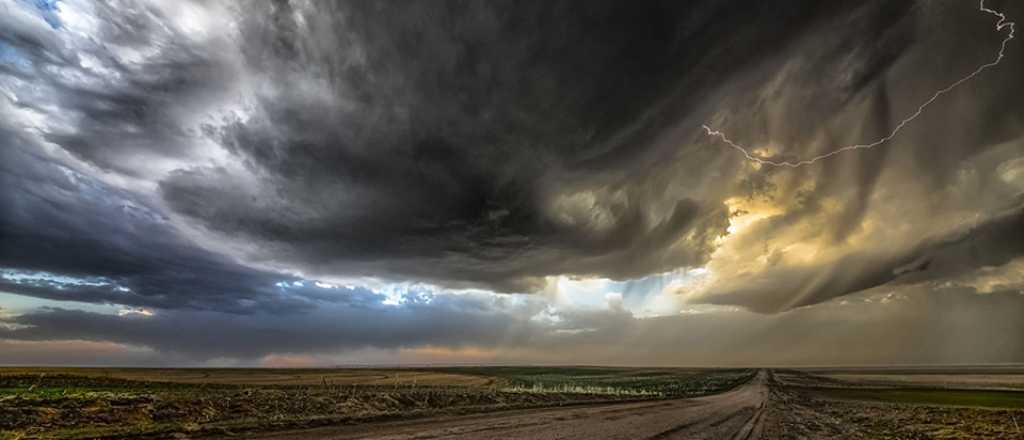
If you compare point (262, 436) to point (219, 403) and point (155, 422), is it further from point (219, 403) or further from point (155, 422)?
point (219, 403)

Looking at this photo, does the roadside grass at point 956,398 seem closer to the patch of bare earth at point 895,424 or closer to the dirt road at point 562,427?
the patch of bare earth at point 895,424

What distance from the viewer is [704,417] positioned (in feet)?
107

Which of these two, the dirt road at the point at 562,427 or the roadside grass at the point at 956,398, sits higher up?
the dirt road at the point at 562,427

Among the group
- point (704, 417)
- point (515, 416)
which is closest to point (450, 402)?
point (515, 416)

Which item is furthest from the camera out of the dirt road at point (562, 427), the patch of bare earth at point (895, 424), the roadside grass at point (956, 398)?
the roadside grass at point (956, 398)

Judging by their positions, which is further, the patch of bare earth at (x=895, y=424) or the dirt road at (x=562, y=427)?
the patch of bare earth at (x=895, y=424)

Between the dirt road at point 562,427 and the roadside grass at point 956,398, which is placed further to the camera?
the roadside grass at point 956,398

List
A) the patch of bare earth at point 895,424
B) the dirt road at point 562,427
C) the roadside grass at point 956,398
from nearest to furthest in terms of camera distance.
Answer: the dirt road at point 562,427
the patch of bare earth at point 895,424
the roadside grass at point 956,398

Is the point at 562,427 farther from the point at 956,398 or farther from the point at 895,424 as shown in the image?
the point at 956,398

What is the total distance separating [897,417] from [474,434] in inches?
1491

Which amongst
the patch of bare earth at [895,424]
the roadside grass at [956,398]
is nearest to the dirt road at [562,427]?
the patch of bare earth at [895,424]

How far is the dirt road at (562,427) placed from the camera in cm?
1944

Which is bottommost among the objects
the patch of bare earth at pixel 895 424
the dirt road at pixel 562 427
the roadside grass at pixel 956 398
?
the roadside grass at pixel 956 398

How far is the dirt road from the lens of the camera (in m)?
19.4
